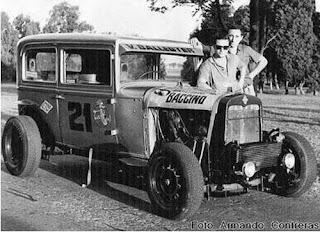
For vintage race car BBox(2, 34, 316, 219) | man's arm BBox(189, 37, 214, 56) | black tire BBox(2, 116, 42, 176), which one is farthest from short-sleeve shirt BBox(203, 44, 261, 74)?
black tire BBox(2, 116, 42, 176)

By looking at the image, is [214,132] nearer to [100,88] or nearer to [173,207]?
[173,207]

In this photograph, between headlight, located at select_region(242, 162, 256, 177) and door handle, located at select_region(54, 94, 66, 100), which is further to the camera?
door handle, located at select_region(54, 94, 66, 100)

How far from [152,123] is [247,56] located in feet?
5.87

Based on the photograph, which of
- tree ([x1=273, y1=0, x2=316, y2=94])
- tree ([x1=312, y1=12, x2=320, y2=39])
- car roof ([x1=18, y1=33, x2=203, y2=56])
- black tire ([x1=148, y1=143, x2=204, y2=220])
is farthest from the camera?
tree ([x1=312, y1=12, x2=320, y2=39])

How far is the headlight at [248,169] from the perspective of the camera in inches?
188

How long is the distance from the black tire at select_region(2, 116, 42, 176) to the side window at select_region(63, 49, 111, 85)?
0.82 metres

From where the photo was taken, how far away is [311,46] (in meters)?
41.8

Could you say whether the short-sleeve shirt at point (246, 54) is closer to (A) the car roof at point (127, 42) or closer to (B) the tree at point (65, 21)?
(A) the car roof at point (127, 42)

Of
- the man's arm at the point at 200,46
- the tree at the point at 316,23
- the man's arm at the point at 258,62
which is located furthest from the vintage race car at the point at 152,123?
the tree at the point at 316,23

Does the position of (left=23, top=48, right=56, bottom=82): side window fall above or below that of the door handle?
above

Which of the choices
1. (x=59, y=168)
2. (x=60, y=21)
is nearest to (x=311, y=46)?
(x=60, y=21)

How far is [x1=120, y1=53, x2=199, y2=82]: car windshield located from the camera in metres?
6.02

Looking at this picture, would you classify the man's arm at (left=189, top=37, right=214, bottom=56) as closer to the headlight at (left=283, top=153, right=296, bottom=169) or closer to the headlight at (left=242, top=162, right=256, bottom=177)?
the headlight at (left=283, top=153, right=296, bottom=169)

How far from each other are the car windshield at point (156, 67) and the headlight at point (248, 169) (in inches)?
76.2
